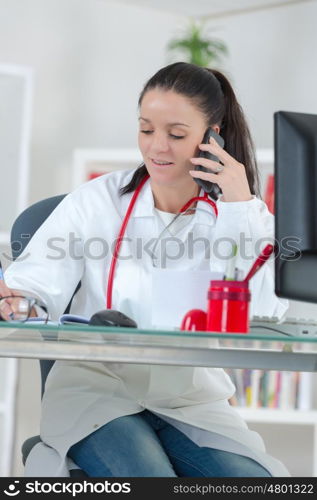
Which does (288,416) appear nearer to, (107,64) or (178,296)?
(107,64)

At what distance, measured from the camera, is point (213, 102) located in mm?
1929

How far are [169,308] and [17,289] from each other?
406 mm

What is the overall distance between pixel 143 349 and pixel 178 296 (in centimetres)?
12

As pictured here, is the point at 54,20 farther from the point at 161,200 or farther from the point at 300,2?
the point at 161,200

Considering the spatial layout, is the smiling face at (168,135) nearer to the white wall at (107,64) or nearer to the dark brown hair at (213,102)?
the dark brown hair at (213,102)

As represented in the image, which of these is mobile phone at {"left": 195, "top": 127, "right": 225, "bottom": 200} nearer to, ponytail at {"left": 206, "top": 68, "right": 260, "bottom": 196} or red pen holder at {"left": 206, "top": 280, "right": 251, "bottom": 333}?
ponytail at {"left": 206, "top": 68, "right": 260, "bottom": 196}

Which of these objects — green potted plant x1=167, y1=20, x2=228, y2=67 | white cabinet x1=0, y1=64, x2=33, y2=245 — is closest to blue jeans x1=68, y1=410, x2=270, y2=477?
white cabinet x1=0, y1=64, x2=33, y2=245

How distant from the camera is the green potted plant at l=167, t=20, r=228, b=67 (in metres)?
3.75

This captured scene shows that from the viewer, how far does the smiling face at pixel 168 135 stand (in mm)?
1809

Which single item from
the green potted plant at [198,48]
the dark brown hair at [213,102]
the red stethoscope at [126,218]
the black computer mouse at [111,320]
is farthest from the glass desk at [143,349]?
the green potted plant at [198,48]

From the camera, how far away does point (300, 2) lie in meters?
3.89

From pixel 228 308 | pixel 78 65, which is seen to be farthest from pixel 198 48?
pixel 228 308

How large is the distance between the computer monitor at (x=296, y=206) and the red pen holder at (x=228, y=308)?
63mm

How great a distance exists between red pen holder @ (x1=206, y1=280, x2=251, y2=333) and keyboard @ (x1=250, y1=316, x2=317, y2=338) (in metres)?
0.06
